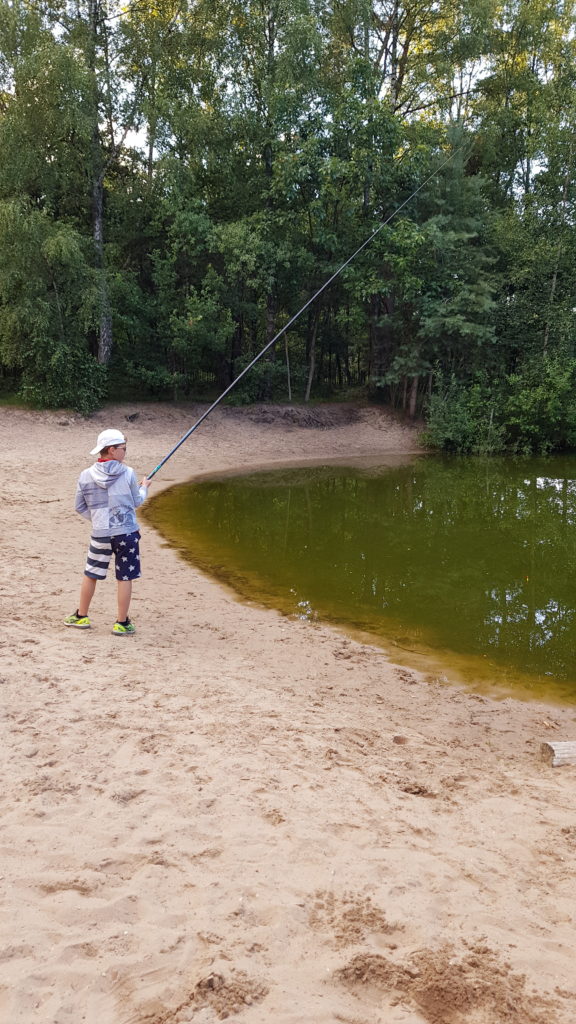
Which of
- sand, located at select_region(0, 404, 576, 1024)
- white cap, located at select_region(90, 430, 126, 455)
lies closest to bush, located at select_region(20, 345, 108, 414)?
sand, located at select_region(0, 404, 576, 1024)

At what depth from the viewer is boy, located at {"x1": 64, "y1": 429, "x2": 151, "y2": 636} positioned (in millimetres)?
5336

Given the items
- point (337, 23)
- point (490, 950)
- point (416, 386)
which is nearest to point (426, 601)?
point (490, 950)

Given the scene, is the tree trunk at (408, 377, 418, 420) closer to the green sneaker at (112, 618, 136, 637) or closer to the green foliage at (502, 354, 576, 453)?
the green foliage at (502, 354, 576, 453)

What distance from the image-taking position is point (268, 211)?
2170 centimetres

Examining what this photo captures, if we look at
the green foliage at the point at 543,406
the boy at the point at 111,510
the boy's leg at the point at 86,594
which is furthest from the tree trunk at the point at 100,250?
the boy's leg at the point at 86,594

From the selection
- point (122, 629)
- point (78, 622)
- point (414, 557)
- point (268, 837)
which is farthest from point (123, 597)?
point (414, 557)

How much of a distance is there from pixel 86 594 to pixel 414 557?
497cm

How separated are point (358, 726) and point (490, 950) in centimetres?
193

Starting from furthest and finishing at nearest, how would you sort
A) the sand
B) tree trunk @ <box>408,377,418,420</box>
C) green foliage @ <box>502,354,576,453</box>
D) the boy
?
tree trunk @ <box>408,377,418,420</box>, green foliage @ <box>502,354,576,453</box>, the boy, the sand

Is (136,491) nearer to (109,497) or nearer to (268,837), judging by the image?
(109,497)

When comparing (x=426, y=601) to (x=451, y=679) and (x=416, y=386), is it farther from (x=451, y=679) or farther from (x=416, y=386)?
(x=416, y=386)

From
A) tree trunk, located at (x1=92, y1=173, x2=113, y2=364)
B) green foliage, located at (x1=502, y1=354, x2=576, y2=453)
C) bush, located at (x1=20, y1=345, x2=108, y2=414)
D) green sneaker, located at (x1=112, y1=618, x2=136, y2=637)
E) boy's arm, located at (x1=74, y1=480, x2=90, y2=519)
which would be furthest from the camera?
green foliage, located at (x1=502, y1=354, x2=576, y2=453)

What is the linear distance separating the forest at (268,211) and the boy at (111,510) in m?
14.5

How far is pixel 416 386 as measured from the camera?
22562mm
